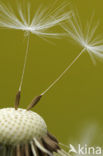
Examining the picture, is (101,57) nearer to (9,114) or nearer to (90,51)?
(90,51)

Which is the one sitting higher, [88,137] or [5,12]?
[5,12]

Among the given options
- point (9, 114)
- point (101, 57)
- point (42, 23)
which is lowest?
point (9, 114)

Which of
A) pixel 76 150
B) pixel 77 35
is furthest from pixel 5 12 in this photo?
pixel 76 150

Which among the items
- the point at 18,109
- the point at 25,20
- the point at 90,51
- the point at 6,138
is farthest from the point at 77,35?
the point at 6,138

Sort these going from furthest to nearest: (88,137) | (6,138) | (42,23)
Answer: (88,137)
(42,23)
(6,138)

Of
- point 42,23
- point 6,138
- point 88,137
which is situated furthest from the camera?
point 88,137

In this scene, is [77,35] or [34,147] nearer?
[34,147]
